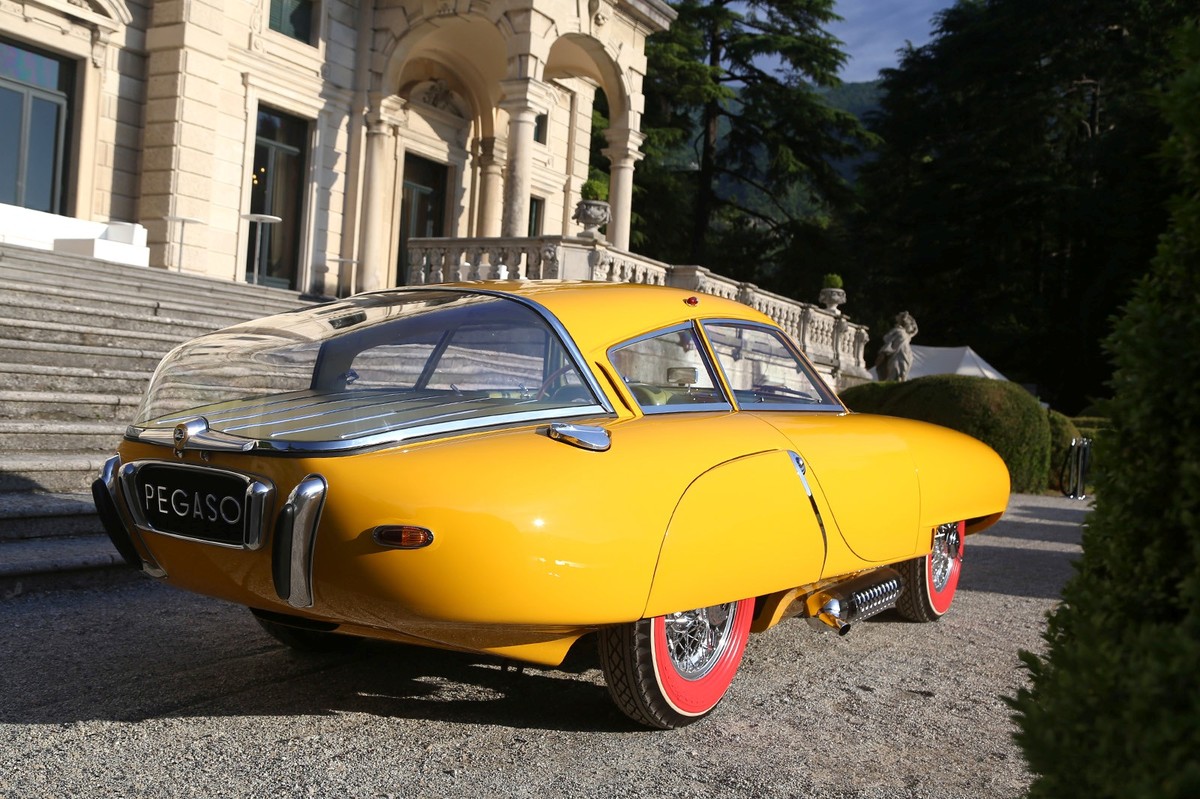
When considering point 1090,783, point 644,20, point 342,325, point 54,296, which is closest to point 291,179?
point 644,20

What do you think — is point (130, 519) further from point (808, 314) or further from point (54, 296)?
point (808, 314)

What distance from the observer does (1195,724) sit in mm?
1399

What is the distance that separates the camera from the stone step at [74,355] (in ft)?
24.0

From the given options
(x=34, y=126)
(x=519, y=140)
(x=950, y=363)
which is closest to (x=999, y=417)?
(x=519, y=140)

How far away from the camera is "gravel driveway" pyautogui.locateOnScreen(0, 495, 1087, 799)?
2.96m

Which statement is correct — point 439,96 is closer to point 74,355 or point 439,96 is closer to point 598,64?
point 598,64

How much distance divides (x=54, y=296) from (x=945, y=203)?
118 feet

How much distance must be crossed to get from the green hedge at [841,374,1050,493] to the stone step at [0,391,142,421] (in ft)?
32.7

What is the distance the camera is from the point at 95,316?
879cm

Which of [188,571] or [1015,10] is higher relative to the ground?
[1015,10]

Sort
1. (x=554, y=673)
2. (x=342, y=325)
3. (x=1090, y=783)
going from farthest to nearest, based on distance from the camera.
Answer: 1. (x=554, y=673)
2. (x=342, y=325)
3. (x=1090, y=783)

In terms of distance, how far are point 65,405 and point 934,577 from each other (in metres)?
5.49

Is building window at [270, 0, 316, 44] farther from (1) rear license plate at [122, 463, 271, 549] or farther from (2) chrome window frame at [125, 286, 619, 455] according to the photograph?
(1) rear license plate at [122, 463, 271, 549]

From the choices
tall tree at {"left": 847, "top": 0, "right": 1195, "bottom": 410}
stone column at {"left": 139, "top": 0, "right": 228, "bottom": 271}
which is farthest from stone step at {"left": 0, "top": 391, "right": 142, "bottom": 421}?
tall tree at {"left": 847, "top": 0, "right": 1195, "bottom": 410}
